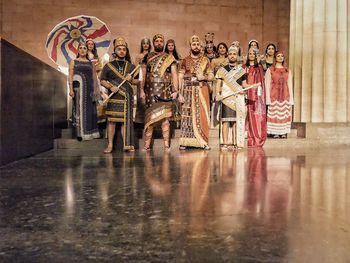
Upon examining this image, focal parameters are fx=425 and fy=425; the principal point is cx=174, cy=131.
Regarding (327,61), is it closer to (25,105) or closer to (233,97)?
(233,97)

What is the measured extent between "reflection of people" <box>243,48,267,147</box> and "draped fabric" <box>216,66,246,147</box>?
0.38 metres

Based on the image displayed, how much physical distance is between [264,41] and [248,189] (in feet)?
29.7

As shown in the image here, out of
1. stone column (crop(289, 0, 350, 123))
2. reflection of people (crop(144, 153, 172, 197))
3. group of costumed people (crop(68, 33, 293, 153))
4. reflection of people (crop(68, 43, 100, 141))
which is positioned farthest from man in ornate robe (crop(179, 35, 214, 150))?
stone column (crop(289, 0, 350, 123))

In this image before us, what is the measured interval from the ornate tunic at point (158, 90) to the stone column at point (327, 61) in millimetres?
2875

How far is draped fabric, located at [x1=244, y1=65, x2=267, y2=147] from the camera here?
6.73 metres

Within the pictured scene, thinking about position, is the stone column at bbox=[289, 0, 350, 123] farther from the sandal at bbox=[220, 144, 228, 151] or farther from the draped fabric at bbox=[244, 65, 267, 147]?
the sandal at bbox=[220, 144, 228, 151]

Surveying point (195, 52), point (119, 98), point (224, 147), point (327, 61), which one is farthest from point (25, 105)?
point (327, 61)

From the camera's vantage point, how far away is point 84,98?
6.28m

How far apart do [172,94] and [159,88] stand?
8.0 inches

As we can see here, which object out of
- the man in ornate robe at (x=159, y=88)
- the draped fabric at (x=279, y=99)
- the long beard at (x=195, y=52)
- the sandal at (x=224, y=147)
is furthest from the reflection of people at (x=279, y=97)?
the man in ornate robe at (x=159, y=88)

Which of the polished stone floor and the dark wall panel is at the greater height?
the dark wall panel

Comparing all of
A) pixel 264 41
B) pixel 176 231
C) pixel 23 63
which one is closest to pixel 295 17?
pixel 264 41

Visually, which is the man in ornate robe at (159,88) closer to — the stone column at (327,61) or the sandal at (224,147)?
the sandal at (224,147)

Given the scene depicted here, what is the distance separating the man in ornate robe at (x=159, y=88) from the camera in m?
5.99
